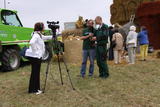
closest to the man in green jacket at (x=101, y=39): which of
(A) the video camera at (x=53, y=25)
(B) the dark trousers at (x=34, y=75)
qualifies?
(A) the video camera at (x=53, y=25)

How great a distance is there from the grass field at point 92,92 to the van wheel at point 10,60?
5.56 feet

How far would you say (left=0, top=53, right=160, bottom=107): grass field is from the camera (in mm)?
6500

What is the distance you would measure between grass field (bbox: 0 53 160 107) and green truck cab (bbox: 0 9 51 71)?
187cm

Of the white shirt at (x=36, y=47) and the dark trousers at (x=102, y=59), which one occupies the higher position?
the white shirt at (x=36, y=47)

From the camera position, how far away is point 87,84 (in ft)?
27.3

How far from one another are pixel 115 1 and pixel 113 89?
14.6 meters

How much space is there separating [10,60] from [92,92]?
560 cm

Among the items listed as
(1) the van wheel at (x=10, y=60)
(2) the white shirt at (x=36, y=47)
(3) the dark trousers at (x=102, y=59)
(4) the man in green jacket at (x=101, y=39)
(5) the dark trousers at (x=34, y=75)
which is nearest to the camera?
(2) the white shirt at (x=36, y=47)

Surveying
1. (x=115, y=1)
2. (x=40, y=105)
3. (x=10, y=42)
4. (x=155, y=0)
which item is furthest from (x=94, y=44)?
(x=115, y=1)

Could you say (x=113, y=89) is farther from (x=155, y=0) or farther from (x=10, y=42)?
(x=155, y=0)

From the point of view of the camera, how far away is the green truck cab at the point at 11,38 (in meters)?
11.7

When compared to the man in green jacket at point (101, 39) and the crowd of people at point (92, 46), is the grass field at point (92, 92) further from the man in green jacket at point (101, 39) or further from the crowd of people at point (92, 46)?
the man in green jacket at point (101, 39)

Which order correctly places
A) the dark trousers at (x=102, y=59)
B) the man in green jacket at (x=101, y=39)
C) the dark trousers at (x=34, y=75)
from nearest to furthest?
1. the dark trousers at (x=34, y=75)
2. the man in green jacket at (x=101, y=39)
3. the dark trousers at (x=102, y=59)

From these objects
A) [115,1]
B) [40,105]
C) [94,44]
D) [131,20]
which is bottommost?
[40,105]
